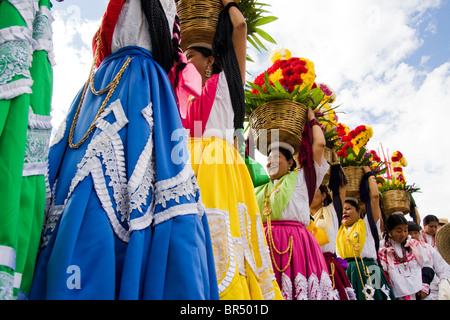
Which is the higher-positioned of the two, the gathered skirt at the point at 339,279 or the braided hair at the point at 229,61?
the braided hair at the point at 229,61

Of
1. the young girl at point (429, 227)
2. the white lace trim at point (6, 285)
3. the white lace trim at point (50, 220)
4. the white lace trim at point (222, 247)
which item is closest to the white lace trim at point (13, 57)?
the white lace trim at point (50, 220)

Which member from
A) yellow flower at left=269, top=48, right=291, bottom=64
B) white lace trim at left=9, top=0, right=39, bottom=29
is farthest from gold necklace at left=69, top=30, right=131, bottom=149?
yellow flower at left=269, top=48, right=291, bottom=64

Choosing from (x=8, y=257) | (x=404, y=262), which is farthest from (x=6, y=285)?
(x=404, y=262)

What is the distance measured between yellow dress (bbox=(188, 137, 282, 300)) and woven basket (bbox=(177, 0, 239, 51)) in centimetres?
88

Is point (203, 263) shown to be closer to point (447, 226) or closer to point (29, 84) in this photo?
point (29, 84)

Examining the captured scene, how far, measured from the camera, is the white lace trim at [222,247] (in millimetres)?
1879

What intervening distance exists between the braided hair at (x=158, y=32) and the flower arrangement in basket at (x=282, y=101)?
2.16 meters

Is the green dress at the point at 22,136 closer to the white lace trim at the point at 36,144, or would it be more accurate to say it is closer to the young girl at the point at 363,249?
the white lace trim at the point at 36,144

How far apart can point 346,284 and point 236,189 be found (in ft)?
9.84

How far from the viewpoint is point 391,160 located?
10.0m

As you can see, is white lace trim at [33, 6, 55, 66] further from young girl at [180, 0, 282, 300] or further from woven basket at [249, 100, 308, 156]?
woven basket at [249, 100, 308, 156]

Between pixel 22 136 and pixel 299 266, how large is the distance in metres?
2.91

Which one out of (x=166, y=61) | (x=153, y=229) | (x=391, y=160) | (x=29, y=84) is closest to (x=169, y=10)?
(x=166, y=61)

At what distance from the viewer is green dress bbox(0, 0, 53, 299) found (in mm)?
1152
